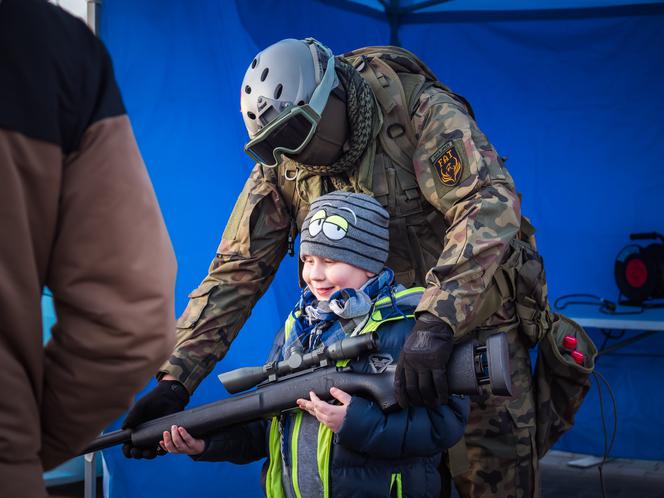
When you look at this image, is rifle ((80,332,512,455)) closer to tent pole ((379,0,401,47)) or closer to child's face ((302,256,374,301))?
child's face ((302,256,374,301))

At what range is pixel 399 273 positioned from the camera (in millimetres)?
2523

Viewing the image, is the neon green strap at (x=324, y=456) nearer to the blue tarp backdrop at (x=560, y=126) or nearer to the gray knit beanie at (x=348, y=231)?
the gray knit beanie at (x=348, y=231)

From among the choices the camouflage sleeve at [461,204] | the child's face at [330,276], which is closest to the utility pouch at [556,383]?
the camouflage sleeve at [461,204]

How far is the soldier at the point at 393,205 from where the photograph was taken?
87.2 inches

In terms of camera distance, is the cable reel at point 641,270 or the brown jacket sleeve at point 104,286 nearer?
the brown jacket sleeve at point 104,286

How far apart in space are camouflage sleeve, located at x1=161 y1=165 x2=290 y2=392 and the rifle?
0.30 m

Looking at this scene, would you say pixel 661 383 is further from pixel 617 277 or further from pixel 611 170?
pixel 611 170

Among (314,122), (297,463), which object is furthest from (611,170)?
(297,463)

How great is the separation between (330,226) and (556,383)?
984mm

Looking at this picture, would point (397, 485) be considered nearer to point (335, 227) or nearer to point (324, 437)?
point (324, 437)

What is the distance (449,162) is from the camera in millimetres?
2303

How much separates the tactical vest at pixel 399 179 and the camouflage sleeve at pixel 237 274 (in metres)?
0.09

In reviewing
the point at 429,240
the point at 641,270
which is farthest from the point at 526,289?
the point at 641,270

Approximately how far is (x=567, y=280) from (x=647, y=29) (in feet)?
4.15
